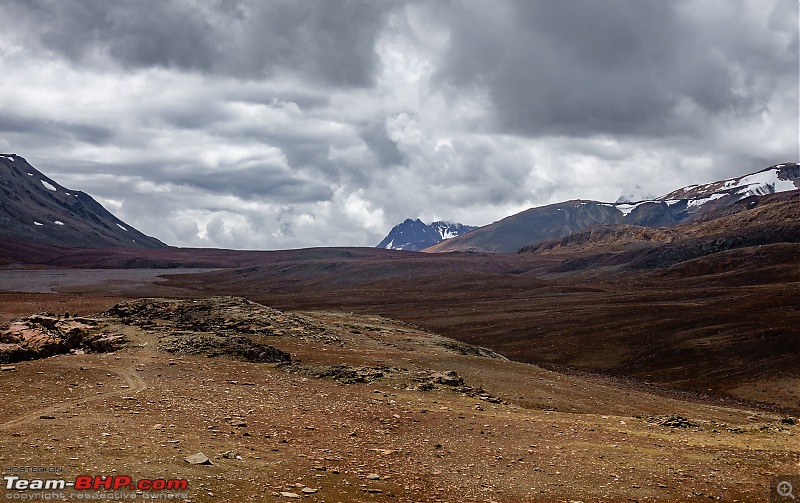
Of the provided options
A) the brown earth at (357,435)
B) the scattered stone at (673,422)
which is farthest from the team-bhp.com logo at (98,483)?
the scattered stone at (673,422)

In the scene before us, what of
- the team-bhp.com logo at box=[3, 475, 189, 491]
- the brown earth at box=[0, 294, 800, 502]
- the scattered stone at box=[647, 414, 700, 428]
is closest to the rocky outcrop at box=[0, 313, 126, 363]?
the brown earth at box=[0, 294, 800, 502]

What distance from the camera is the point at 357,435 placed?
2002 centimetres

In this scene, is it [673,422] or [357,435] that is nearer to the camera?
[357,435]

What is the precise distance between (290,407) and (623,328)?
194ft

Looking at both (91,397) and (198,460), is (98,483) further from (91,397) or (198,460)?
(91,397)

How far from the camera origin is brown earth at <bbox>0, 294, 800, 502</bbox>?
50.1 ft

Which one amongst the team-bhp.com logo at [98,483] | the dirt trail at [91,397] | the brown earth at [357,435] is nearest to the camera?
the team-bhp.com logo at [98,483]

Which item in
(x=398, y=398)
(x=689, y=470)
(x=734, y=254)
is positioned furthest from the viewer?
(x=734, y=254)

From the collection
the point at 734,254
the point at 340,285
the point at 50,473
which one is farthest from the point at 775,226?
the point at 50,473

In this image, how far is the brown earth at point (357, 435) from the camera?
15.3 m

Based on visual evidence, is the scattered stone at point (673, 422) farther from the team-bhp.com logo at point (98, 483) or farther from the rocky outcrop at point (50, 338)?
the rocky outcrop at point (50, 338)

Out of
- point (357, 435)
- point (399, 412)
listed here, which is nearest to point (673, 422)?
point (399, 412)

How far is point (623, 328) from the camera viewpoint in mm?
73688

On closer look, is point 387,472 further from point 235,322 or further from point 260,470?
point 235,322
